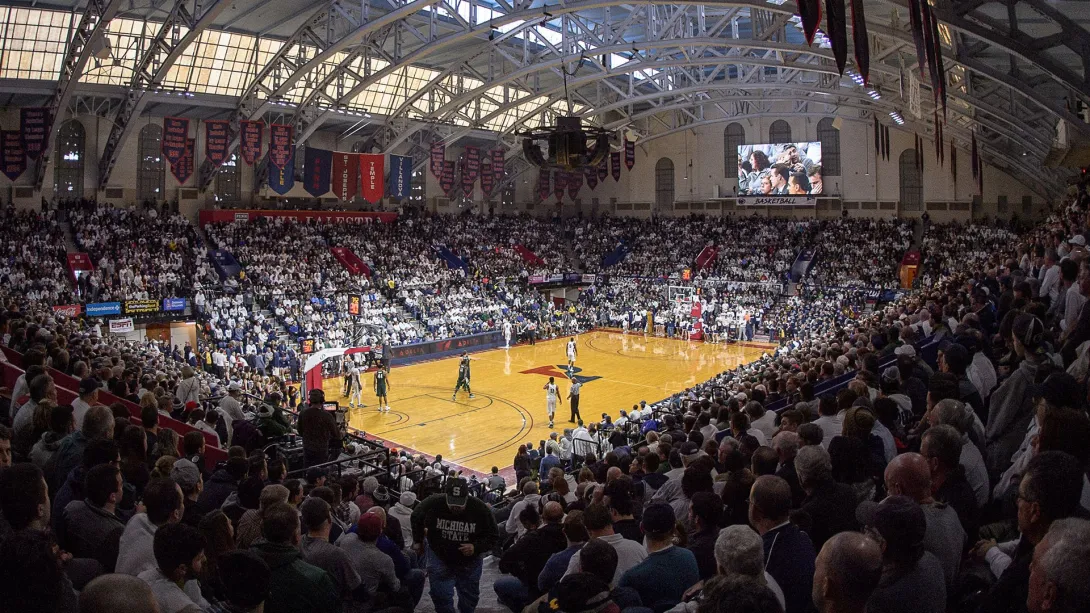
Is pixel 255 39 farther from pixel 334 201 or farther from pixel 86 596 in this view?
pixel 86 596

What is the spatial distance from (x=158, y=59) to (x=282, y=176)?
7.67 metres

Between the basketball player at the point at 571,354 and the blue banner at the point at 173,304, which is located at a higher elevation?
the blue banner at the point at 173,304

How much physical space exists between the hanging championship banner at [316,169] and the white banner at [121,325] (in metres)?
11.4

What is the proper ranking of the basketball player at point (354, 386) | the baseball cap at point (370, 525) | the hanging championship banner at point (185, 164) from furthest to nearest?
the hanging championship banner at point (185, 164) < the basketball player at point (354, 386) < the baseball cap at point (370, 525)

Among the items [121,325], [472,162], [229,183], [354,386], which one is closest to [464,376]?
[354,386]

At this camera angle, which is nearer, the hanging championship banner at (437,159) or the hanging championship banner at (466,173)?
the hanging championship banner at (437,159)

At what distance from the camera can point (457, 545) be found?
5414mm

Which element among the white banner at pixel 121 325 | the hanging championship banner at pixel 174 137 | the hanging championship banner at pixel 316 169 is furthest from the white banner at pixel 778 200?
the white banner at pixel 121 325

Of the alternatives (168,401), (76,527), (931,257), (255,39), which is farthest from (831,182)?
(76,527)

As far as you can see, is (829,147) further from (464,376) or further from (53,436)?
(53,436)

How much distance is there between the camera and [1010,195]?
43031mm

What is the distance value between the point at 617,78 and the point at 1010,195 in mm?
22544

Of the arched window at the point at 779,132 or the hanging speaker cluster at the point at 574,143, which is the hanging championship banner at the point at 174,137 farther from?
the arched window at the point at 779,132

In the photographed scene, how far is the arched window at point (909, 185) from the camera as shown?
149ft
